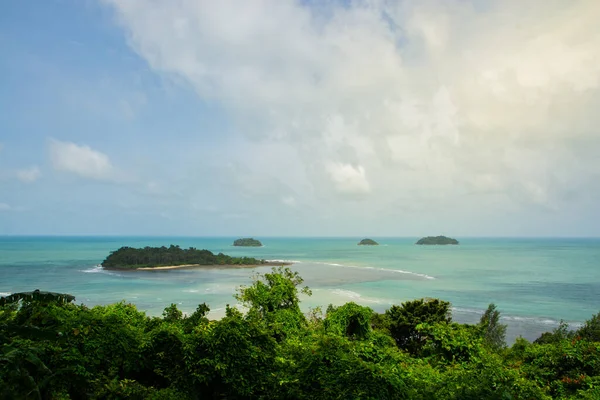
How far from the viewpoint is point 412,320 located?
2066 cm

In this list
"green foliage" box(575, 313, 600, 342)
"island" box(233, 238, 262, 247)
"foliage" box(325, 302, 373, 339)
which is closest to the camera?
"foliage" box(325, 302, 373, 339)

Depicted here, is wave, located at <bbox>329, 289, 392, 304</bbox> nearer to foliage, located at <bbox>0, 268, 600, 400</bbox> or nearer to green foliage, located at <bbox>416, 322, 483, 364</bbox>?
green foliage, located at <bbox>416, 322, 483, 364</bbox>

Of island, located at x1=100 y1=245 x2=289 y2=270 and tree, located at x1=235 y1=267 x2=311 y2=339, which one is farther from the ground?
tree, located at x1=235 y1=267 x2=311 y2=339

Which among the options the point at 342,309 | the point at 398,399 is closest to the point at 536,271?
the point at 342,309

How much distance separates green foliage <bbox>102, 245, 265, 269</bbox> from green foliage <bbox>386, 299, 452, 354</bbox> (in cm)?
6660

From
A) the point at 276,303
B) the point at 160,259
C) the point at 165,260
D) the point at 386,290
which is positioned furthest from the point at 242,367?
the point at 165,260

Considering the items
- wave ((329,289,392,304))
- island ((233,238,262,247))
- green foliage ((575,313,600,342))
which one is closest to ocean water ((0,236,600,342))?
wave ((329,289,392,304))

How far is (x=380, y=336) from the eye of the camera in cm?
1415

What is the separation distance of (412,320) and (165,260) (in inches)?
2992

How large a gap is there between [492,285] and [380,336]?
4891cm

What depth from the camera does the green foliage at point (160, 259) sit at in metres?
80.0

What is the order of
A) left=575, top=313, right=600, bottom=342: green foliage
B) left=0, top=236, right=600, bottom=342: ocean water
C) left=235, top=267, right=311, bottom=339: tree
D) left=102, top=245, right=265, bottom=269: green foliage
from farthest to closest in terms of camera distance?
left=102, top=245, right=265, bottom=269: green foliage
left=0, top=236, right=600, bottom=342: ocean water
left=575, top=313, right=600, bottom=342: green foliage
left=235, top=267, right=311, bottom=339: tree

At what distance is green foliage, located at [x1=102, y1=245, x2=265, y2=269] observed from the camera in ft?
262

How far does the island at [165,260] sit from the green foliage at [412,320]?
6350 cm
